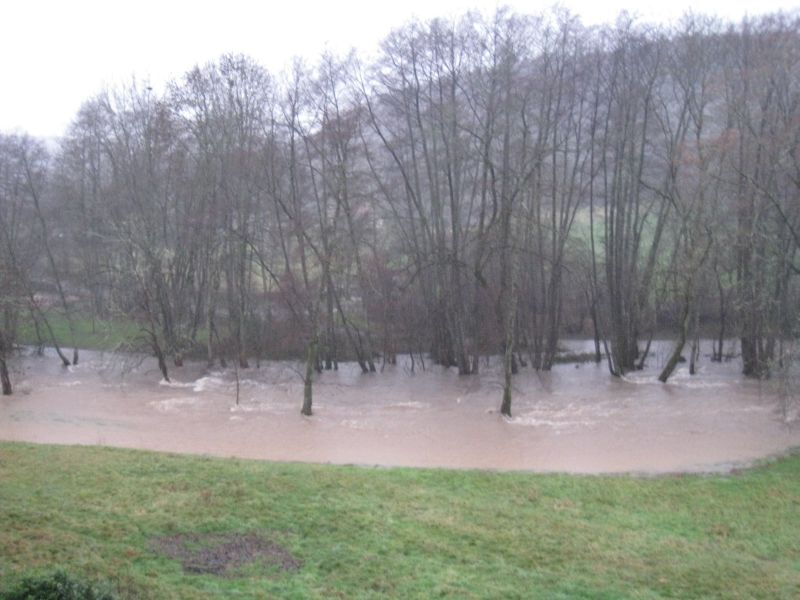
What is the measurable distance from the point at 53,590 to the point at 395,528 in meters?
5.32

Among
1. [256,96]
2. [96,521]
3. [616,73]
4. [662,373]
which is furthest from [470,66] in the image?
[96,521]

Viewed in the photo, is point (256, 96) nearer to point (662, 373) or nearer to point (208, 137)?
point (208, 137)

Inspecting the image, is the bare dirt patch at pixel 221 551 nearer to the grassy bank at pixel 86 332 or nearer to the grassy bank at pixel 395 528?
the grassy bank at pixel 395 528

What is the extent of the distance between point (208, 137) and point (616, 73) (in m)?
15.1

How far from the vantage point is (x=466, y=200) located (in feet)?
109

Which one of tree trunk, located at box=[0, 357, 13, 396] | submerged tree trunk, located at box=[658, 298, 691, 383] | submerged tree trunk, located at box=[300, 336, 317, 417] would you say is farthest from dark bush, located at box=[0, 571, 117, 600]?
submerged tree trunk, located at box=[658, 298, 691, 383]

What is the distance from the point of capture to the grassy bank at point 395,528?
25.3 ft

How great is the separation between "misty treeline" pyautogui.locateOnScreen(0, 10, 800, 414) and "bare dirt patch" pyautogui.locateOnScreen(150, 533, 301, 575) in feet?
48.9

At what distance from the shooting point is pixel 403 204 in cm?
3312

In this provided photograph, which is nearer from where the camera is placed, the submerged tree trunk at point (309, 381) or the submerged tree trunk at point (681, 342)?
the submerged tree trunk at point (309, 381)

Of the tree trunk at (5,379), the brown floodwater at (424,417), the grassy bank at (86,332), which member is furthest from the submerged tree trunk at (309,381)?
the grassy bank at (86,332)

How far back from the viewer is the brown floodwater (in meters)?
16.6

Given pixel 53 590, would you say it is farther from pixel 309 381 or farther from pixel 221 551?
pixel 309 381

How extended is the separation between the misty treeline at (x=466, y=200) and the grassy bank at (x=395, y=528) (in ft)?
39.1
